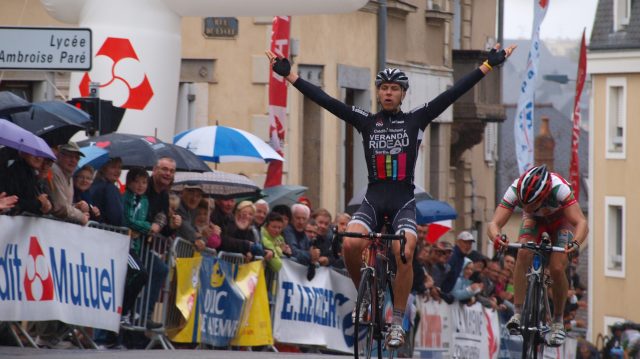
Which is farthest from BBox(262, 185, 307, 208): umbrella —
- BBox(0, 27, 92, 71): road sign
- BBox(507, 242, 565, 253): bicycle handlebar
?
BBox(507, 242, 565, 253): bicycle handlebar

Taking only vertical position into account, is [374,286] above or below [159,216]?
below

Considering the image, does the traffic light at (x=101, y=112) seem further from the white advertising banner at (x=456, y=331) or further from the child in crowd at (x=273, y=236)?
the white advertising banner at (x=456, y=331)

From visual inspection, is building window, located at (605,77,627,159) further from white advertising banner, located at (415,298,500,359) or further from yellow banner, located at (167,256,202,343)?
yellow banner, located at (167,256,202,343)

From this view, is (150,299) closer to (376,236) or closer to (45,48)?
(45,48)

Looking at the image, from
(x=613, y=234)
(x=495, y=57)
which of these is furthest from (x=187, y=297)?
(x=613, y=234)

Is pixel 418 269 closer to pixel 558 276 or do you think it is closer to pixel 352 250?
pixel 558 276

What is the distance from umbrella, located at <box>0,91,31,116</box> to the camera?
1752 centimetres

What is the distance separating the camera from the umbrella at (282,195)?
2406 centimetres

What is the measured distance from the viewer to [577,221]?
53.1 feet

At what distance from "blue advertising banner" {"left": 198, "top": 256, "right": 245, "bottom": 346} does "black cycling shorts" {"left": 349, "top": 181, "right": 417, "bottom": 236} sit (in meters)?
4.65

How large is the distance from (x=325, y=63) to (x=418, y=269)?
10.1 metres

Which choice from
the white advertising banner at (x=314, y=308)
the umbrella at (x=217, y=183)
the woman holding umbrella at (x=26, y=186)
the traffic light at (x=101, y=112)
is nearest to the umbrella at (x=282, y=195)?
the white advertising banner at (x=314, y=308)

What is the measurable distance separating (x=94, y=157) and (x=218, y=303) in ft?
7.44

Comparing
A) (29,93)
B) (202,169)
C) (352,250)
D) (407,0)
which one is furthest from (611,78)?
(352,250)
